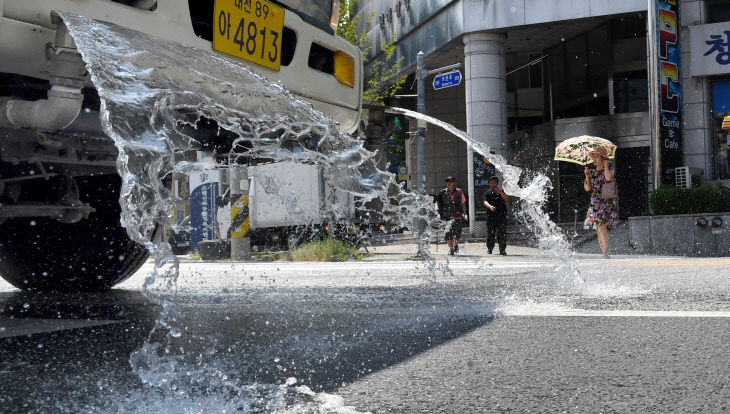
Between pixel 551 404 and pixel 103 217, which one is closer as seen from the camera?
pixel 551 404

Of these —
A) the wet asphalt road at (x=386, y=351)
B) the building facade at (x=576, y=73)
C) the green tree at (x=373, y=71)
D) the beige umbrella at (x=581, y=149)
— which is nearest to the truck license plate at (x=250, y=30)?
the wet asphalt road at (x=386, y=351)

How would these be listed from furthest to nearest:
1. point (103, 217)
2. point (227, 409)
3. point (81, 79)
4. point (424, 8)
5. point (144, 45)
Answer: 1. point (424, 8)
2. point (103, 217)
3. point (144, 45)
4. point (81, 79)
5. point (227, 409)

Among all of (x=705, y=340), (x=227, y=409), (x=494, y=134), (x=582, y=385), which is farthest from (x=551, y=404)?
(x=494, y=134)

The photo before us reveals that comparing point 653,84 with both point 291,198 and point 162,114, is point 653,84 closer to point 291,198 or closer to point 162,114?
point 291,198

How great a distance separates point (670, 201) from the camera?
40.7 feet

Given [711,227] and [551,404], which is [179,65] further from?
[711,227]

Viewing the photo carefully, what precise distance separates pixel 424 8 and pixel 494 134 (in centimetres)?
473

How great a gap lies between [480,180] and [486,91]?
2.14m

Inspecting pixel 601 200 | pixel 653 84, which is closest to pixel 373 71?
pixel 653 84

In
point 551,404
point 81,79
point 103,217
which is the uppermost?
point 81,79

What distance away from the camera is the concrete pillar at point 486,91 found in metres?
17.8

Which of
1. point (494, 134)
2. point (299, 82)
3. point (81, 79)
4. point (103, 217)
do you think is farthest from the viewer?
point (494, 134)

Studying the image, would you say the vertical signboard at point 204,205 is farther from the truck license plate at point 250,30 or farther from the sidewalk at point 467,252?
the truck license plate at point 250,30

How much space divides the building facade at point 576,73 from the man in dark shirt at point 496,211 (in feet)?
14.0
